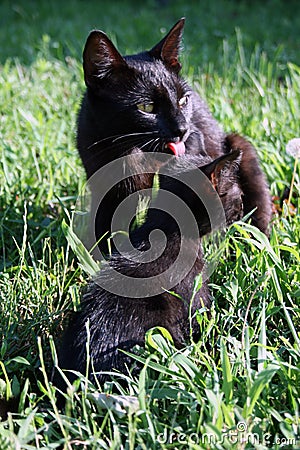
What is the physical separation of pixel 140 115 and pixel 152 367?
0.98m

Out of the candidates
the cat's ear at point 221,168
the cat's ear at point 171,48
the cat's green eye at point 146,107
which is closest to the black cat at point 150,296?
the cat's ear at point 221,168

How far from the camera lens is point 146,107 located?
2188mm

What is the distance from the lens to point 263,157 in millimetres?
2773

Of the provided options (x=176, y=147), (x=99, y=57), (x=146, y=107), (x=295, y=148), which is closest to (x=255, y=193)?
(x=295, y=148)

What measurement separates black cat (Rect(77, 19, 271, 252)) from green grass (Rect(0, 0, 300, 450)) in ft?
0.76

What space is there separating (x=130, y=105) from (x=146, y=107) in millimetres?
58

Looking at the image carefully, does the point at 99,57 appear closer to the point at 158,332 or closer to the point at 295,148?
the point at 295,148

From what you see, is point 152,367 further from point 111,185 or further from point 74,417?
point 111,185

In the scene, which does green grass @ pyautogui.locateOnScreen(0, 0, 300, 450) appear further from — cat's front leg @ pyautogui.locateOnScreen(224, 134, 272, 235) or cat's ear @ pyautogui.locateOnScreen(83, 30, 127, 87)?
cat's ear @ pyautogui.locateOnScreen(83, 30, 127, 87)

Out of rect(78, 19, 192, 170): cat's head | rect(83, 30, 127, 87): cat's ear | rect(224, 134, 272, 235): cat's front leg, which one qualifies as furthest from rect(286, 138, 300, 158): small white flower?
rect(83, 30, 127, 87): cat's ear

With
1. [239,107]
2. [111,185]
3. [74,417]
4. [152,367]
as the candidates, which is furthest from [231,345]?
[239,107]

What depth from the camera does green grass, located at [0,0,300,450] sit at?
1.41 meters

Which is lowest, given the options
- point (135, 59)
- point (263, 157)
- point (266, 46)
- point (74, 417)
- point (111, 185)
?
point (74, 417)

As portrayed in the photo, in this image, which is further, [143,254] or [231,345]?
[143,254]
